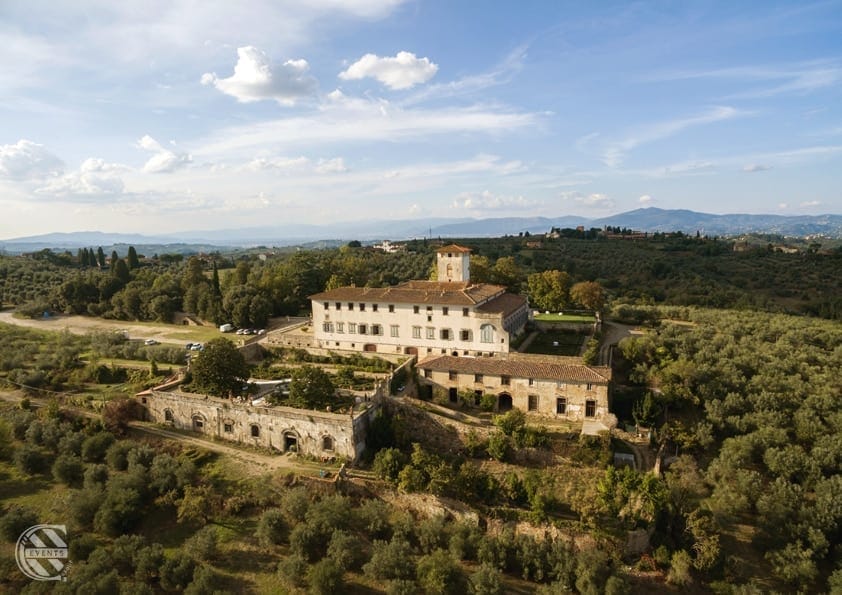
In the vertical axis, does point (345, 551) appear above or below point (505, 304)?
below

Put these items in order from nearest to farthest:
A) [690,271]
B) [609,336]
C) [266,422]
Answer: [266,422], [609,336], [690,271]

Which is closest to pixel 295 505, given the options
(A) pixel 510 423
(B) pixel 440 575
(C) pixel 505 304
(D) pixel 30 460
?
(B) pixel 440 575

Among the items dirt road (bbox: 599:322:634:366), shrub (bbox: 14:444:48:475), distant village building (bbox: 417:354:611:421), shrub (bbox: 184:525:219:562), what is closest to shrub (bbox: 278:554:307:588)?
shrub (bbox: 184:525:219:562)

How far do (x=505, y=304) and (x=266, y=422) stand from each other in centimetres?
2213

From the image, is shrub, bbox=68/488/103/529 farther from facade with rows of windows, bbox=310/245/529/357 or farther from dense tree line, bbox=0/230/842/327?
dense tree line, bbox=0/230/842/327

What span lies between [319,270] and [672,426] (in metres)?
48.7

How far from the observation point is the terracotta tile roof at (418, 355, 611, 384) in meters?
32.7

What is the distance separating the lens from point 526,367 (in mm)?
34719

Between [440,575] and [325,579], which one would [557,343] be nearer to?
[440,575]

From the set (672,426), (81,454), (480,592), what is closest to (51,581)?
(81,454)

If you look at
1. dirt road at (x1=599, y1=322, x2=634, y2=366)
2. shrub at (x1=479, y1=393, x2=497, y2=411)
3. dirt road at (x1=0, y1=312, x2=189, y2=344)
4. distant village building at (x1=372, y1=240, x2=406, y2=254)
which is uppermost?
distant village building at (x1=372, y1=240, x2=406, y2=254)

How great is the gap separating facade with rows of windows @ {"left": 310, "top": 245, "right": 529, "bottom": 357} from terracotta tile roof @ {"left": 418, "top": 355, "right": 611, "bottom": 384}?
2246mm

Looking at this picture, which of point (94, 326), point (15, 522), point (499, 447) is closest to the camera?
point (15, 522)

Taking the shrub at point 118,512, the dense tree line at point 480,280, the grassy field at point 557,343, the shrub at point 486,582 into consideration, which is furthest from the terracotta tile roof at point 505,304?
the shrub at point 118,512
